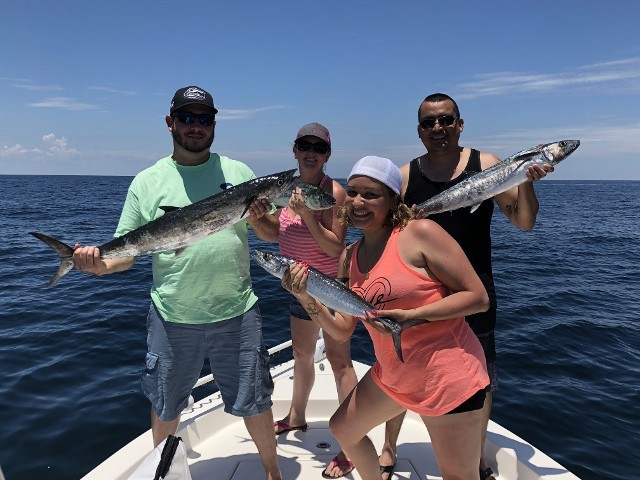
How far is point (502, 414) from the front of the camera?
698 centimetres

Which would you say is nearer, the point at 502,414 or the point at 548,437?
the point at 548,437

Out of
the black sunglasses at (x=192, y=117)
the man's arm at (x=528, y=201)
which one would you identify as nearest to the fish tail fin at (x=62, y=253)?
the black sunglasses at (x=192, y=117)

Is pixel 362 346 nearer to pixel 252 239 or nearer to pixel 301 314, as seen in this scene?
pixel 301 314

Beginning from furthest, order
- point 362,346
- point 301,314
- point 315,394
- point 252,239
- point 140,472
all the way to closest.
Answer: point 252,239 < point 362,346 < point 315,394 < point 301,314 < point 140,472

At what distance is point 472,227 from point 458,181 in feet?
1.32

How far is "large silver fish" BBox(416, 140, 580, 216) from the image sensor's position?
127 inches

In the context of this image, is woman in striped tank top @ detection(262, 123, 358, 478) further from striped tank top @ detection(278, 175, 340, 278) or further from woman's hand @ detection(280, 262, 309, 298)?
woman's hand @ detection(280, 262, 309, 298)

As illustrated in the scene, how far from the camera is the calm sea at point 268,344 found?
583 centimetres

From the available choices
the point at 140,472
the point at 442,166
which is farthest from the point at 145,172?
the point at 442,166

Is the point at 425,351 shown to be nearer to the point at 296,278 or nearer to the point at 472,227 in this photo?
the point at 296,278

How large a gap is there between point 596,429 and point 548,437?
2.79 ft

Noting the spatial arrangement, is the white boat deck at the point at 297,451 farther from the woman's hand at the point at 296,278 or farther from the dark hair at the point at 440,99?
the dark hair at the point at 440,99

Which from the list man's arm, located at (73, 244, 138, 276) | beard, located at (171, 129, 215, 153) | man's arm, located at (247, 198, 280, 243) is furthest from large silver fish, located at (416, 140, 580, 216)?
man's arm, located at (73, 244, 138, 276)

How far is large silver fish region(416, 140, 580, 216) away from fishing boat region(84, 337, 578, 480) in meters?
2.49
